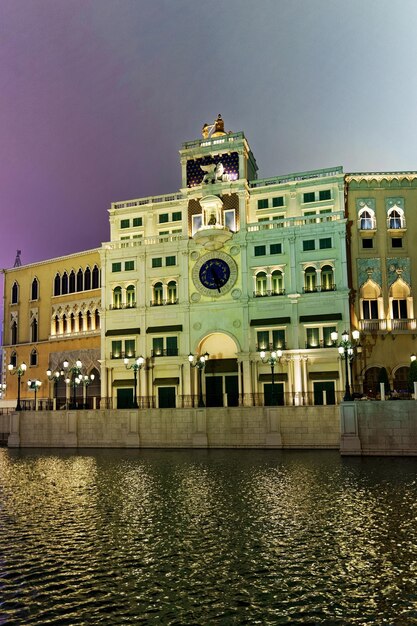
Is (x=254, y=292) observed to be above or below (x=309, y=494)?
above

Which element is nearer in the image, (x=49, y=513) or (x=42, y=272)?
(x=49, y=513)

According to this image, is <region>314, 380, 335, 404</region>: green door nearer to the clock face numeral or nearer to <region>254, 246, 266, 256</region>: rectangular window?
the clock face numeral

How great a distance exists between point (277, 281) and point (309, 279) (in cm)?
258

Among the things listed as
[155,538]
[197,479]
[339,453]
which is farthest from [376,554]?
[339,453]

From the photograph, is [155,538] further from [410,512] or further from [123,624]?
[410,512]

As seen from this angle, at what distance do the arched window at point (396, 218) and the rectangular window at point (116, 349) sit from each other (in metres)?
24.3

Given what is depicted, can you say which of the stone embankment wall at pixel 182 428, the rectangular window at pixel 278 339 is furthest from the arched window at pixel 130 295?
the stone embankment wall at pixel 182 428

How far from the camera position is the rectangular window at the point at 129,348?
48.4m

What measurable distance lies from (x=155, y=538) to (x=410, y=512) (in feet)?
22.9

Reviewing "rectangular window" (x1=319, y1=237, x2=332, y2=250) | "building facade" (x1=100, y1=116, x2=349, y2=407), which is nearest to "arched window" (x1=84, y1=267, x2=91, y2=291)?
"building facade" (x1=100, y1=116, x2=349, y2=407)

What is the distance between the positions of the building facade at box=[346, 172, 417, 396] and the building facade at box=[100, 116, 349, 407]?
1.96 metres

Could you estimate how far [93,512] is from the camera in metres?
16.6

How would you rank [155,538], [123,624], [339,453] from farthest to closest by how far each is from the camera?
[339,453]
[155,538]
[123,624]

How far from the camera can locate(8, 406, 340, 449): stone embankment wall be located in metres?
32.1
